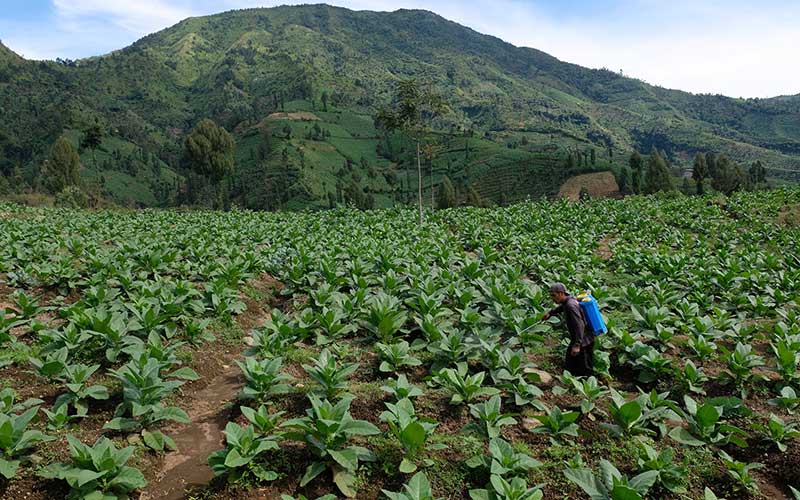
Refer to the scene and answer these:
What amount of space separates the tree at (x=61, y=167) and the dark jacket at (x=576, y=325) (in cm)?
6768

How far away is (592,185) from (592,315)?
128505 mm

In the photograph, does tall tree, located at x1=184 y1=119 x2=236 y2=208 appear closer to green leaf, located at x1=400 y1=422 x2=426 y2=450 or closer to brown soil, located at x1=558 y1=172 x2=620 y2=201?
green leaf, located at x1=400 y1=422 x2=426 y2=450

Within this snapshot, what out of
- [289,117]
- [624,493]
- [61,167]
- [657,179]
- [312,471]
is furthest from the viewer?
[289,117]

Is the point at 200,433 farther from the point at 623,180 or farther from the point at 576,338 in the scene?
the point at 623,180

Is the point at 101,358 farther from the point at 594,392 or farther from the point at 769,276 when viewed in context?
the point at 769,276

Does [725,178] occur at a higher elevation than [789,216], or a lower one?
higher

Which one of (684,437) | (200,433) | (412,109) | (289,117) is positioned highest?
(289,117)

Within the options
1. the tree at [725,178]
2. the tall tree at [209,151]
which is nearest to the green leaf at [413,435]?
the tall tree at [209,151]

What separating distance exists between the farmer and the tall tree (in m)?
73.5

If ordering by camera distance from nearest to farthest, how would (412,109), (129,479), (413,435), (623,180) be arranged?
(129,479) < (413,435) < (412,109) < (623,180)

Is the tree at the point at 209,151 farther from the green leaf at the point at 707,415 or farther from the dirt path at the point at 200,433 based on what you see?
the green leaf at the point at 707,415

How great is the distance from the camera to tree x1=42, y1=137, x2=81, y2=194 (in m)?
58.2

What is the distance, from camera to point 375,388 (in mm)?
7207

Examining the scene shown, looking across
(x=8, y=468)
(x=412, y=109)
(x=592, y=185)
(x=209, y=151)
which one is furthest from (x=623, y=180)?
(x=8, y=468)
